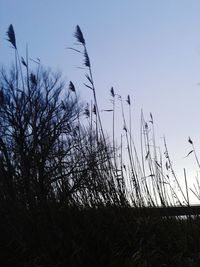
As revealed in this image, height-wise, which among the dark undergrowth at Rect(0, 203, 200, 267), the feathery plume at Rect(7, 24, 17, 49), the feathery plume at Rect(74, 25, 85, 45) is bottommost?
the dark undergrowth at Rect(0, 203, 200, 267)

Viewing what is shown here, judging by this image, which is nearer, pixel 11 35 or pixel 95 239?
pixel 95 239

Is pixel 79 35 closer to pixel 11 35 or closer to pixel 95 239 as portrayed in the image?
pixel 11 35

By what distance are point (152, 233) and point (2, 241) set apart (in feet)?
4.07

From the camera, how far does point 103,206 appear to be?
3.57 metres

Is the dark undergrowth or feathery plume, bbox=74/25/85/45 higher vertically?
feathery plume, bbox=74/25/85/45

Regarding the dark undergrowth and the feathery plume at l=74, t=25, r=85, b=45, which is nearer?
the dark undergrowth

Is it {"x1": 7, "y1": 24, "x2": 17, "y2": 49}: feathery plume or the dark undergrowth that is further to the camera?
{"x1": 7, "y1": 24, "x2": 17, "y2": 49}: feathery plume

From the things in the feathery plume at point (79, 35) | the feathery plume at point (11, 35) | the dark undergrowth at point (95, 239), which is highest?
the feathery plume at point (11, 35)

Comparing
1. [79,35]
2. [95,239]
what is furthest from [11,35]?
[95,239]

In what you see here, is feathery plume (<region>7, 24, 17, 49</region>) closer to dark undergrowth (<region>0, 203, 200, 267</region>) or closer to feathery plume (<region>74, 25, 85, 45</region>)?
feathery plume (<region>74, 25, 85, 45</region>)

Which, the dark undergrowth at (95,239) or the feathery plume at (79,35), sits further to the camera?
the feathery plume at (79,35)

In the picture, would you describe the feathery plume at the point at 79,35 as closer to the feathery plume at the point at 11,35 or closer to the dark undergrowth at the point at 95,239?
the feathery plume at the point at 11,35

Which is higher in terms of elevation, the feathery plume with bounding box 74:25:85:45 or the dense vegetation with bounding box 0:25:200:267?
the feathery plume with bounding box 74:25:85:45

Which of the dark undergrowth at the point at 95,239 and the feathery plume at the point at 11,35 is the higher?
the feathery plume at the point at 11,35
